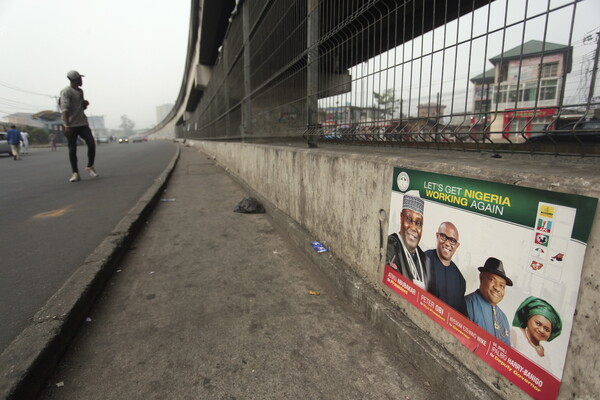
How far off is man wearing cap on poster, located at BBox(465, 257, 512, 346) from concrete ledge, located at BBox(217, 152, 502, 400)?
26cm

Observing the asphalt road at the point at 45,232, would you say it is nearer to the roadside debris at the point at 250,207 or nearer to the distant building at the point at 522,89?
the roadside debris at the point at 250,207

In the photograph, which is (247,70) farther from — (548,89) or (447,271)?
(447,271)

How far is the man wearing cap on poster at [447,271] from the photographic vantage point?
1408 millimetres

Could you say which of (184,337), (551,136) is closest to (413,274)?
(551,136)

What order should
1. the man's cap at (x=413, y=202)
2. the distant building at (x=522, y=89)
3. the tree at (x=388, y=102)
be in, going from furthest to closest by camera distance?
the tree at (x=388, y=102) < the man's cap at (x=413, y=202) < the distant building at (x=522, y=89)

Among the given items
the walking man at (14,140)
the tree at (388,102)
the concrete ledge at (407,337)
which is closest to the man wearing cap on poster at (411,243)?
the concrete ledge at (407,337)

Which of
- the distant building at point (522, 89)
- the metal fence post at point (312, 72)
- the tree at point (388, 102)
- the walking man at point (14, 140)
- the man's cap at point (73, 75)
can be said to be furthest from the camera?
the walking man at point (14, 140)

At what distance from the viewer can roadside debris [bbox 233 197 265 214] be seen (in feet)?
16.2

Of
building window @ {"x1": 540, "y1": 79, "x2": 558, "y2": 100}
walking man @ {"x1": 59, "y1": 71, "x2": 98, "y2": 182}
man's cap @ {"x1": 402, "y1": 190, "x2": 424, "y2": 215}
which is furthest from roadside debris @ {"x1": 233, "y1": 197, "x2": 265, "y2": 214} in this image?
walking man @ {"x1": 59, "y1": 71, "x2": 98, "y2": 182}

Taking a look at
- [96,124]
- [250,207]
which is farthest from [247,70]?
[96,124]

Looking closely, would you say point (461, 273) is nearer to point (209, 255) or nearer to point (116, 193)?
point (209, 255)

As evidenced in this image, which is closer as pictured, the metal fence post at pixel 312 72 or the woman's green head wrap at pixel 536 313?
the woman's green head wrap at pixel 536 313

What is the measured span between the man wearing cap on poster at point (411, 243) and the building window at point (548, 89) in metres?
0.68

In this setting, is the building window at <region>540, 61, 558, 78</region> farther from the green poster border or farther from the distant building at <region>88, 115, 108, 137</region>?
the distant building at <region>88, 115, 108, 137</region>
